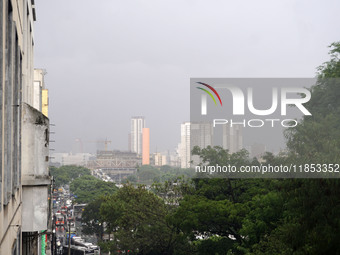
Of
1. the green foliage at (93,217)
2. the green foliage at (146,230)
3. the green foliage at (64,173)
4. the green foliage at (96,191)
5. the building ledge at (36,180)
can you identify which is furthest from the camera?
the green foliage at (64,173)

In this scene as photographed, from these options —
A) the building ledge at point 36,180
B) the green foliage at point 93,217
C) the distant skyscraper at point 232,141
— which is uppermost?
the distant skyscraper at point 232,141

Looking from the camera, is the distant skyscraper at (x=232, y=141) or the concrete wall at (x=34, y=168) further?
the distant skyscraper at (x=232, y=141)

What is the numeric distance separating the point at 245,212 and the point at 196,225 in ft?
7.72

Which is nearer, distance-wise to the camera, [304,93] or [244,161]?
[304,93]

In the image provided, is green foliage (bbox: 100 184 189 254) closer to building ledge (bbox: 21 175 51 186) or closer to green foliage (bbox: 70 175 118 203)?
building ledge (bbox: 21 175 51 186)

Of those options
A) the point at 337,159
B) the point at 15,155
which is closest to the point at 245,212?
the point at 337,159

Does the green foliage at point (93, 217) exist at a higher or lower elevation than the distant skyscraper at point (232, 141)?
lower

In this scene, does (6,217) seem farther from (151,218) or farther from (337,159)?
(151,218)

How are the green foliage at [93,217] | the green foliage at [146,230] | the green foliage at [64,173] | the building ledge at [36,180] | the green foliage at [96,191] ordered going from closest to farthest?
the building ledge at [36,180] < the green foliage at [146,230] < the green foliage at [93,217] < the green foliage at [96,191] < the green foliage at [64,173]

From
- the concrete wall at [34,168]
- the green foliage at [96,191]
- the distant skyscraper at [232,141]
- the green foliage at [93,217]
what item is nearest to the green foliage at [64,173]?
the green foliage at [96,191]

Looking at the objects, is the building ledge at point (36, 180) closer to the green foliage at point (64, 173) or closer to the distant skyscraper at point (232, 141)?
the distant skyscraper at point (232, 141)

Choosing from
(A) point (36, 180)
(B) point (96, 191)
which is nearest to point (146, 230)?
(A) point (36, 180)

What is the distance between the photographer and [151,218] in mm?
29891

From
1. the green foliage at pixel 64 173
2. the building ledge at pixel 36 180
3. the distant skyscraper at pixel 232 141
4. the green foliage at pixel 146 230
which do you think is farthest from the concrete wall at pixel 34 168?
the green foliage at pixel 64 173
